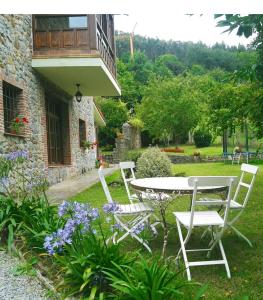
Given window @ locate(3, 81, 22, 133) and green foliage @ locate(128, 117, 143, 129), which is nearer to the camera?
window @ locate(3, 81, 22, 133)

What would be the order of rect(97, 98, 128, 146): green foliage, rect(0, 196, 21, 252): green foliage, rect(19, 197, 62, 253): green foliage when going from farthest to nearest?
rect(97, 98, 128, 146): green foliage, rect(0, 196, 21, 252): green foliage, rect(19, 197, 62, 253): green foliage

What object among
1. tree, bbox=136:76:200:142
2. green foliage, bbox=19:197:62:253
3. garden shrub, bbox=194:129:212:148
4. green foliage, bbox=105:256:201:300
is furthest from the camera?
garden shrub, bbox=194:129:212:148

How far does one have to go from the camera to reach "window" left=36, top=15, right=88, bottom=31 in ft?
28.7

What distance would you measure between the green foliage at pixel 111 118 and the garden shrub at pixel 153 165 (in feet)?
54.6

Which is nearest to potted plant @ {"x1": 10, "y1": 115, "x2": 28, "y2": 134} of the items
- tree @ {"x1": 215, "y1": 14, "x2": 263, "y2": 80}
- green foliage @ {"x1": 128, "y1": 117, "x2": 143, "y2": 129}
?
tree @ {"x1": 215, "y1": 14, "x2": 263, "y2": 80}

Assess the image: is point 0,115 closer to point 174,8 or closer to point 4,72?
point 4,72

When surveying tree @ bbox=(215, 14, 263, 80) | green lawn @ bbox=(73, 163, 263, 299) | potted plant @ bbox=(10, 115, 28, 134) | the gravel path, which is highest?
tree @ bbox=(215, 14, 263, 80)

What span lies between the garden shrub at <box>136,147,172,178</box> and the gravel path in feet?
19.3

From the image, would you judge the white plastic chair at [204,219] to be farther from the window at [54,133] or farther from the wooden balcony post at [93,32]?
the window at [54,133]

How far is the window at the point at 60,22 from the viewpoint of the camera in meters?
8.74

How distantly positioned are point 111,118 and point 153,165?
17.9 metres

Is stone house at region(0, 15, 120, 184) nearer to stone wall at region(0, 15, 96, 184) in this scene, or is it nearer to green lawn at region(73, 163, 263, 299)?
stone wall at region(0, 15, 96, 184)

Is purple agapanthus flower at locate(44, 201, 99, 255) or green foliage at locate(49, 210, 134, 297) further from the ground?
purple agapanthus flower at locate(44, 201, 99, 255)

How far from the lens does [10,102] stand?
767 cm
